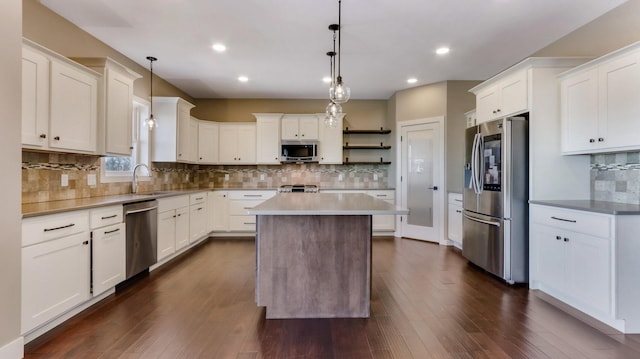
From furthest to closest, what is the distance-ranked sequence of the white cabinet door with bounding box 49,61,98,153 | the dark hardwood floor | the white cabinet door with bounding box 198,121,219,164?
the white cabinet door with bounding box 198,121,219,164
the white cabinet door with bounding box 49,61,98,153
the dark hardwood floor

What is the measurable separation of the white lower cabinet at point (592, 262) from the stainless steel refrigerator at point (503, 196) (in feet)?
0.77

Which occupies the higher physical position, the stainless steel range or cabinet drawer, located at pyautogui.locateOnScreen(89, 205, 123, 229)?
the stainless steel range

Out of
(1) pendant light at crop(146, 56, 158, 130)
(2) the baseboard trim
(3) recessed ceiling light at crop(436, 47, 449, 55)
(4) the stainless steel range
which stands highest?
(3) recessed ceiling light at crop(436, 47, 449, 55)

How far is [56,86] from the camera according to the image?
257 centimetres

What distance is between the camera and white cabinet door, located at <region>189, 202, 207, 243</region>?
4711 mm

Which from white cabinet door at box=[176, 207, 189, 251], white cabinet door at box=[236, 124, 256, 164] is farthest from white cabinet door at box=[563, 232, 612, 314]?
white cabinet door at box=[236, 124, 256, 164]

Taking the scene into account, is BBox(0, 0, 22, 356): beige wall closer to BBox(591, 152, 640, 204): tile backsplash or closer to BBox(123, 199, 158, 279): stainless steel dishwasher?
BBox(123, 199, 158, 279): stainless steel dishwasher

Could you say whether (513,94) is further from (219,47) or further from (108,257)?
(108,257)

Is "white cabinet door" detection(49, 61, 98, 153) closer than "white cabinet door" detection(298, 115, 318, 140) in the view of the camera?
Yes

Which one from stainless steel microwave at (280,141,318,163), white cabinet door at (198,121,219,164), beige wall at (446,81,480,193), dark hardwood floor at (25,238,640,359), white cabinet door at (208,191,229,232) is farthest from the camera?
stainless steel microwave at (280,141,318,163)

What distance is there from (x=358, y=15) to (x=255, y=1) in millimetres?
959

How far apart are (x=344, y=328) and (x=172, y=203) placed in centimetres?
287

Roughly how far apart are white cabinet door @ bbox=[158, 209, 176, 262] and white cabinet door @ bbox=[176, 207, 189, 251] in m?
0.11

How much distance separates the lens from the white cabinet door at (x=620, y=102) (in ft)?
7.97
